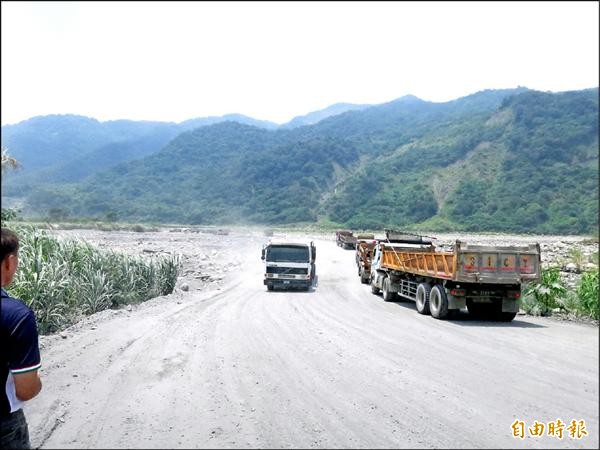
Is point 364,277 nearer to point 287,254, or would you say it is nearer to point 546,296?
point 287,254

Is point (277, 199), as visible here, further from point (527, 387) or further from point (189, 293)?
point (527, 387)

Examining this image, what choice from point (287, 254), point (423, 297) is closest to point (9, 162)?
point (287, 254)

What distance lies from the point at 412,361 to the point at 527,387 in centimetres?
215

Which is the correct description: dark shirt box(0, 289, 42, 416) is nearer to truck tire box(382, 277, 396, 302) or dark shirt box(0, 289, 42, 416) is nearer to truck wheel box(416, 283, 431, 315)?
truck wheel box(416, 283, 431, 315)

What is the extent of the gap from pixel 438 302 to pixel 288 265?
27.9 ft

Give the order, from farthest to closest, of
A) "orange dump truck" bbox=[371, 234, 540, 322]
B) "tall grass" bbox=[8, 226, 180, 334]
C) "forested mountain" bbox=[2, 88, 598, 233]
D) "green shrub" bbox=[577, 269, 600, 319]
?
"forested mountain" bbox=[2, 88, 598, 233], "green shrub" bbox=[577, 269, 600, 319], "orange dump truck" bbox=[371, 234, 540, 322], "tall grass" bbox=[8, 226, 180, 334]

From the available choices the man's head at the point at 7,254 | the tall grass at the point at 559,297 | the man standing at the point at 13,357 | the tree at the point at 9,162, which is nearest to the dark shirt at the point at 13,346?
the man standing at the point at 13,357

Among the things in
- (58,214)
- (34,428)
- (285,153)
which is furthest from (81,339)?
(285,153)

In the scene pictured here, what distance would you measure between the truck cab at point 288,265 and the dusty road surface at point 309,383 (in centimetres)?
754

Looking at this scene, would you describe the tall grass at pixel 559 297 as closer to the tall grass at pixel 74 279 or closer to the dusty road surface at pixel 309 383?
the dusty road surface at pixel 309 383

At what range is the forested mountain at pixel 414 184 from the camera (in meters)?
77.9

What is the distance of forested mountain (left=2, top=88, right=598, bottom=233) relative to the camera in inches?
3068

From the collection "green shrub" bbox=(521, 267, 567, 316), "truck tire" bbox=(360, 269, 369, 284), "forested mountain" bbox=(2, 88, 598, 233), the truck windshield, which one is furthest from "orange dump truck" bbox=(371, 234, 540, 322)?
"forested mountain" bbox=(2, 88, 598, 233)

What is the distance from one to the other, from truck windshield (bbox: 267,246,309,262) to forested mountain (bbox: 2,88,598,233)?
4564 cm
